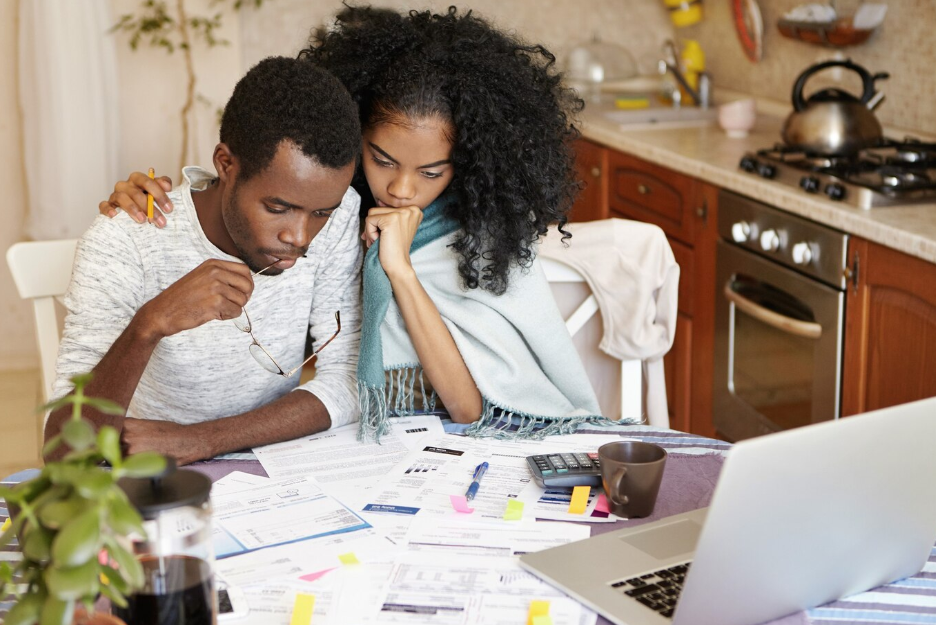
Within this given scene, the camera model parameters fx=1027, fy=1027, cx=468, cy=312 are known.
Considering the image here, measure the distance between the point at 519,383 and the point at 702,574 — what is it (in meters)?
0.76

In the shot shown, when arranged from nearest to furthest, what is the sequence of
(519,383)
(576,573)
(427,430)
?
(576,573), (427,430), (519,383)

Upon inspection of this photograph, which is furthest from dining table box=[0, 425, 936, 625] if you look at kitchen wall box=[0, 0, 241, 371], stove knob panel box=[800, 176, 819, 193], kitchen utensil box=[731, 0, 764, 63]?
kitchen wall box=[0, 0, 241, 371]

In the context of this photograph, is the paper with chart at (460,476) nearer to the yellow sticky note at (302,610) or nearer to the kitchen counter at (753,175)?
the yellow sticky note at (302,610)

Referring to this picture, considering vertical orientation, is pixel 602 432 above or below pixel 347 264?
below

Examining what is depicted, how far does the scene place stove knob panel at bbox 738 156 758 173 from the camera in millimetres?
2672

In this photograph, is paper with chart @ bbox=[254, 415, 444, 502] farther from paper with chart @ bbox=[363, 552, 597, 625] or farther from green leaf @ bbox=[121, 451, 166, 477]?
green leaf @ bbox=[121, 451, 166, 477]

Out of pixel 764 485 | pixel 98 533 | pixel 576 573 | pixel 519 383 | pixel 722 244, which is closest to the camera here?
pixel 98 533

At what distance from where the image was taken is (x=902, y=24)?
2.94m

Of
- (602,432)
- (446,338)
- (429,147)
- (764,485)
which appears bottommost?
(602,432)

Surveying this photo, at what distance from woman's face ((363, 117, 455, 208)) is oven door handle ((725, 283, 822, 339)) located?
45.5 inches

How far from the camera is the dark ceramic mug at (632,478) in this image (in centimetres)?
118

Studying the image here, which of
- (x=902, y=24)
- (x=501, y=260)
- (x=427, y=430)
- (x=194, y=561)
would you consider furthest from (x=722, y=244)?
(x=194, y=561)

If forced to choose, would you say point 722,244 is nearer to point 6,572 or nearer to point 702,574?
point 702,574

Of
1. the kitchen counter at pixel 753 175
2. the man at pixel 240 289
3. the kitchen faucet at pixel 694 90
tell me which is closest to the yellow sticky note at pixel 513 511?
the man at pixel 240 289
